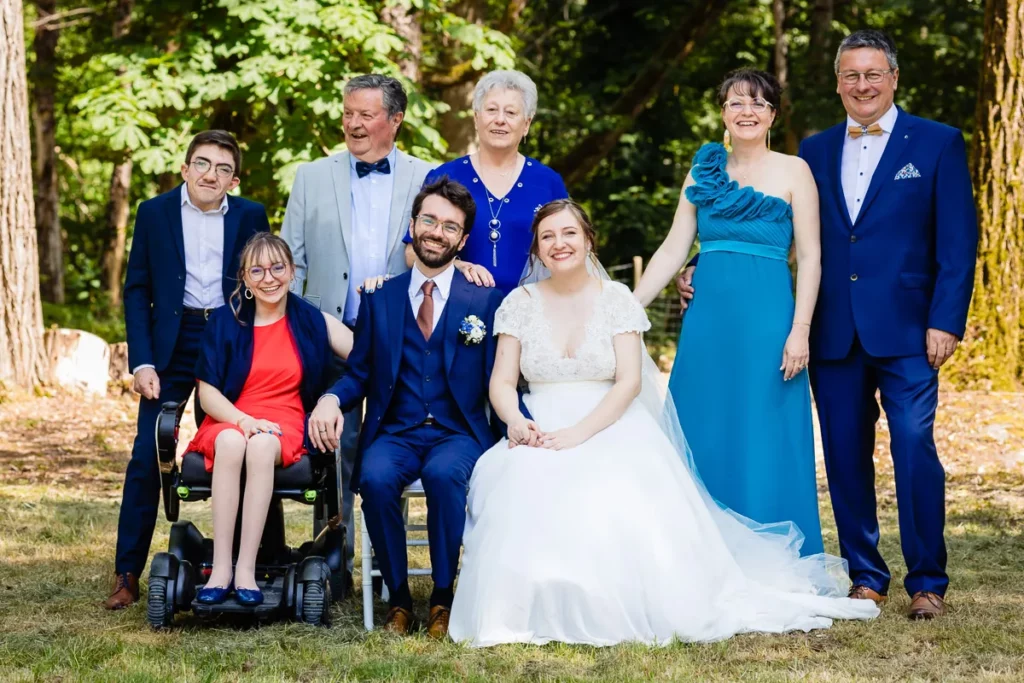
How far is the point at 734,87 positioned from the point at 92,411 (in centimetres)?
669

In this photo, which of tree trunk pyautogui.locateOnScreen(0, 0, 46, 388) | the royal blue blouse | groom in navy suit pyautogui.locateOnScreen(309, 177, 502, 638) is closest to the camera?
groom in navy suit pyautogui.locateOnScreen(309, 177, 502, 638)

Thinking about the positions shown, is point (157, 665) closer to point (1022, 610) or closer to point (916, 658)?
point (916, 658)

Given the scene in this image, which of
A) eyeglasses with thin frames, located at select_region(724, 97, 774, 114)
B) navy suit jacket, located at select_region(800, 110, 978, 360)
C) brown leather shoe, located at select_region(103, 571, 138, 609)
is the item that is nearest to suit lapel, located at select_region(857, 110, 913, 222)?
navy suit jacket, located at select_region(800, 110, 978, 360)

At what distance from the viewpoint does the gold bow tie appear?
4.58 metres

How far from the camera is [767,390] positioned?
4.75 metres

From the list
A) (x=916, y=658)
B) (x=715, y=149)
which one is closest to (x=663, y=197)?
(x=715, y=149)

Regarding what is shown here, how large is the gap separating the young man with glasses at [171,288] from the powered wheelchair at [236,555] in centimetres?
28

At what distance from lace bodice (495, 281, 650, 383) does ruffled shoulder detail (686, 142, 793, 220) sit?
535mm

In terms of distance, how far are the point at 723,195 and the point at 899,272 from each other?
2.39ft

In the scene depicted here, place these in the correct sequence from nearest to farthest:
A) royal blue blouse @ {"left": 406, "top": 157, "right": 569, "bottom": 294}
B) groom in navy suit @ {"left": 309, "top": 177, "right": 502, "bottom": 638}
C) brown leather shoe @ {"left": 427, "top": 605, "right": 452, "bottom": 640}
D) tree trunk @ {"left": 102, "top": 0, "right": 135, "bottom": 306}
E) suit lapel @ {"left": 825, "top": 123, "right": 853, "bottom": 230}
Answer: brown leather shoe @ {"left": 427, "top": 605, "right": 452, "bottom": 640}, groom in navy suit @ {"left": 309, "top": 177, "right": 502, "bottom": 638}, suit lapel @ {"left": 825, "top": 123, "right": 853, "bottom": 230}, royal blue blouse @ {"left": 406, "top": 157, "right": 569, "bottom": 294}, tree trunk @ {"left": 102, "top": 0, "right": 135, "bottom": 306}

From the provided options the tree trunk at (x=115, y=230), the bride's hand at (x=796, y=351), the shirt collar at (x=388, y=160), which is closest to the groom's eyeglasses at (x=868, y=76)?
the bride's hand at (x=796, y=351)

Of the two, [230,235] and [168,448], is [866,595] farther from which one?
[230,235]

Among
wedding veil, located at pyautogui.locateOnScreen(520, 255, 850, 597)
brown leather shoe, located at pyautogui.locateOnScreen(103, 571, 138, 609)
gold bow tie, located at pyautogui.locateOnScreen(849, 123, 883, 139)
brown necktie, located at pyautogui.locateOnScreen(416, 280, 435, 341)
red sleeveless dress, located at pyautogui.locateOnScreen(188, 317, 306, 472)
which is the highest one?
gold bow tie, located at pyautogui.locateOnScreen(849, 123, 883, 139)

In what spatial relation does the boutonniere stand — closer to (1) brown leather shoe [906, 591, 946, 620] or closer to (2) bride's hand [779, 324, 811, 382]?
(2) bride's hand [779, 324, 811, 382]
